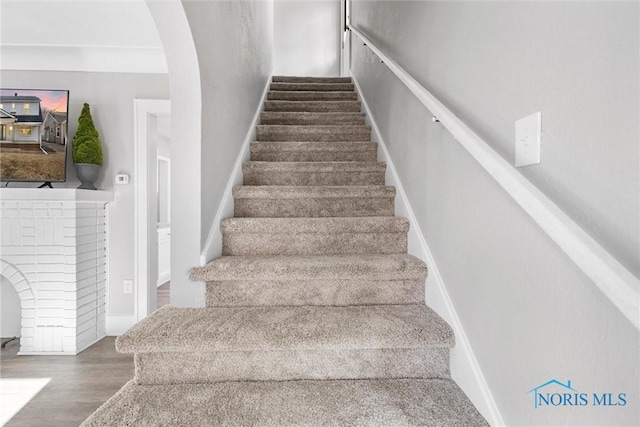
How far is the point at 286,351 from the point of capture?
45.2 inches

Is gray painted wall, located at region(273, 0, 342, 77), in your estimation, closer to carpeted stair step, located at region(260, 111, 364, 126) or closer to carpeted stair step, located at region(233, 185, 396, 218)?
carpeted stair step, located at region(260, 111, 364, 126)

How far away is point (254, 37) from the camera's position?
8.71 ft

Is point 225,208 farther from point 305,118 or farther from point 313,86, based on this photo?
point 313,86

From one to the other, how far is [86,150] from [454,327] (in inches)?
119

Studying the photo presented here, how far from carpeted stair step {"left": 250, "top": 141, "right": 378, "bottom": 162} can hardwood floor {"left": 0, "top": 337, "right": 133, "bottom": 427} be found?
1.74m

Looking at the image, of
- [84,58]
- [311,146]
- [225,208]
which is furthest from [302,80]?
[225,208]

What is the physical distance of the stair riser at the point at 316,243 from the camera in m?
1.70

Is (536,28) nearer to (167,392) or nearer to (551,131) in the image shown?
(551,131)

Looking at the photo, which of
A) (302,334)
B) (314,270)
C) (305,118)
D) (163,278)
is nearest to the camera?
(302,334)

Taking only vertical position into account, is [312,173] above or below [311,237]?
above

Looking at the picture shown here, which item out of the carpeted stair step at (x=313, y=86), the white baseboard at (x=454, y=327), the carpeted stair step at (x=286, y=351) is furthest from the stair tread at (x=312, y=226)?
the carpeted stair step at (x=313, y=86)

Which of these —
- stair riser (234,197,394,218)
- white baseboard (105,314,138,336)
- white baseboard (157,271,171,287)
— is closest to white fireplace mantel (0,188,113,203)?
white baseboard (105,314,138,336)

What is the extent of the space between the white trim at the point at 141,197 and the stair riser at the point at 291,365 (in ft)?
7.11

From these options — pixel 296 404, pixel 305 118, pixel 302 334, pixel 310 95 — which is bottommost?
pixel 296 404
